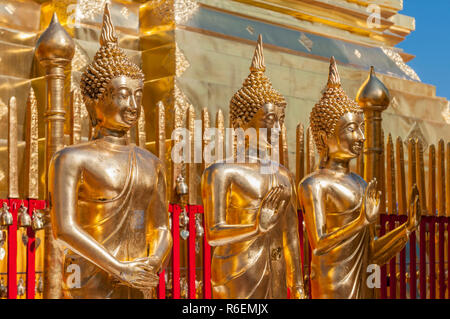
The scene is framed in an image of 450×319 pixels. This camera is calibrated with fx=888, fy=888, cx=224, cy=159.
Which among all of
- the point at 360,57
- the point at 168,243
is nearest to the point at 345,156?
the point at 168,243

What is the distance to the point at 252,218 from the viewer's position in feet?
17.3

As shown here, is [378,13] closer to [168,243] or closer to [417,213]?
[417,213]

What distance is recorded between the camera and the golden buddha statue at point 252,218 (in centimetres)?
520

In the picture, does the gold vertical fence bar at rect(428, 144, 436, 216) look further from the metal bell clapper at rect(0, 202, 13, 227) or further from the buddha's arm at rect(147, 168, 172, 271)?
the metal bell clapper at rect(0, 202, 13, 227)

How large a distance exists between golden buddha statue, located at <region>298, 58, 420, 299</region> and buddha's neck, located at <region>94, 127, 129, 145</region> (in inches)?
54.2

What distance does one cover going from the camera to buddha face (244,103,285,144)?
214 inches

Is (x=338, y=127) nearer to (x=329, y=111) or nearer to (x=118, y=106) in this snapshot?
(x=329, y=111)

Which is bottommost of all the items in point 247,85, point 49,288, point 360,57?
point 49,288

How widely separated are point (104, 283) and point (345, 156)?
1937 millimetres

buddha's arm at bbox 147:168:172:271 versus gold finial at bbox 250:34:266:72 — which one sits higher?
gold finial at bbox 250:34:266:72

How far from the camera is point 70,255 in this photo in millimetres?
4676

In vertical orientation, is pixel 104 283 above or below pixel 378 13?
below

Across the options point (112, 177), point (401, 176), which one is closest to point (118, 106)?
point (112, 177)

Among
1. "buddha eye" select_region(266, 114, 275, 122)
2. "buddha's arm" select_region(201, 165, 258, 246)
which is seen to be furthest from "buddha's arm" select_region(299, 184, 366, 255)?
"buddha's arm" select_region(201, 165, 258, 246)
